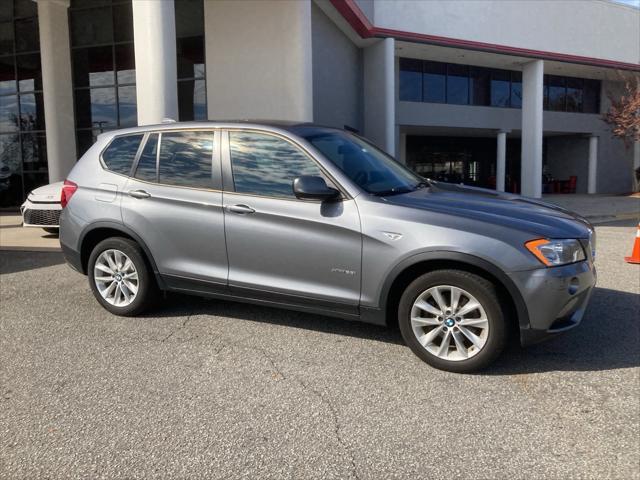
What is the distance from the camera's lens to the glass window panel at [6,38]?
16766mm

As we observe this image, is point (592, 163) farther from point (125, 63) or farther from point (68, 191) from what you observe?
point (68, 191)

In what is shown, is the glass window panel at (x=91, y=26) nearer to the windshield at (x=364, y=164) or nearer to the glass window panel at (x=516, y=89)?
the windshield at (x=364, y=164)

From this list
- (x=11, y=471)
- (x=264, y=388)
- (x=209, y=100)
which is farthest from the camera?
(x=209, y=100)

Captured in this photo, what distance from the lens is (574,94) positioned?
3044 cm

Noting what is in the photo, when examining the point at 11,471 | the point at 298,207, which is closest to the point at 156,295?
the point at 298,207

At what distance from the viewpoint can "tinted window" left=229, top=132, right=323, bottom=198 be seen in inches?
169

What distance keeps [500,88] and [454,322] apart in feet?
89.3

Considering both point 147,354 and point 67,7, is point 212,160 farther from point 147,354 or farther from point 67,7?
point 67,7

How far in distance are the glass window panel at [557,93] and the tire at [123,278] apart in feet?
96.8

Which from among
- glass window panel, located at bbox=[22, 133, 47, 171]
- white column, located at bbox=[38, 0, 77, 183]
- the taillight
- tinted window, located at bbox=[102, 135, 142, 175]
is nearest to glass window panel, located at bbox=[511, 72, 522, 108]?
white column, located at bbox=[38, 0, 77, 183]

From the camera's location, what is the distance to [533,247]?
11.7 ft

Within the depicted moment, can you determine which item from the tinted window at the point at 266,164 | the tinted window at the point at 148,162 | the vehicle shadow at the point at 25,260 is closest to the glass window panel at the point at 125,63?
the vehicle shadow at the point at 25,260

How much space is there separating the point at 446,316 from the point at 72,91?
15.6 meters

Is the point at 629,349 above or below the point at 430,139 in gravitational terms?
below
